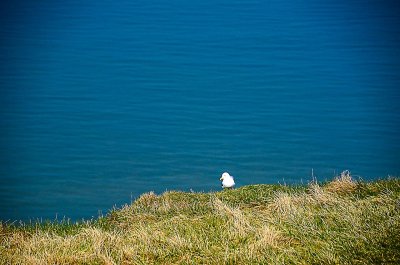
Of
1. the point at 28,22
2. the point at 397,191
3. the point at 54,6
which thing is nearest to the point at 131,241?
the point at 397,191

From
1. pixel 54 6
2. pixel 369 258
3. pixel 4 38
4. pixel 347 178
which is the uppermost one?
pixel 54 6

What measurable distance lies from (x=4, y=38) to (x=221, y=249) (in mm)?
44994

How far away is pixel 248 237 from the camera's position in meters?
10.6

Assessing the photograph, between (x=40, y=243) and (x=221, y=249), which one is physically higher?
(x=40, y=243)

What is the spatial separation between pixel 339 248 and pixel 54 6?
2389 inches

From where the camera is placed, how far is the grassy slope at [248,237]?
386 inches

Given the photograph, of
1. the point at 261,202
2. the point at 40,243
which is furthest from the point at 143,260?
the point at 261,202

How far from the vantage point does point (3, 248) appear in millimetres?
11898

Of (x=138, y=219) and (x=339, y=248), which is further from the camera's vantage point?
(x=138, y=219)

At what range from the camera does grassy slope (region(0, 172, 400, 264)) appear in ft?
32.2

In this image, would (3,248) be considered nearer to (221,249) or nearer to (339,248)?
(221,249)

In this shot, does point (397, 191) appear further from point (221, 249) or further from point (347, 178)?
point (221, 249)

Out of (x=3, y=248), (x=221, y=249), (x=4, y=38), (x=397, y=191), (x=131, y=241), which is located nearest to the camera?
(x=221, y=249)

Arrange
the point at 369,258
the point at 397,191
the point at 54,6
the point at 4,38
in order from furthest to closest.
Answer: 1. the point at 54,6
2. the point at 4,38
3. the point at 397,191
4. the point at 369,258
